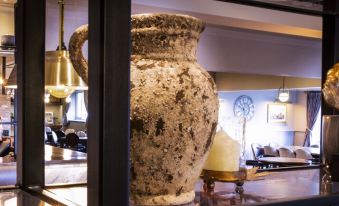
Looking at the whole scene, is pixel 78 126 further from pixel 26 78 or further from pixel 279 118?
pixel 26 78

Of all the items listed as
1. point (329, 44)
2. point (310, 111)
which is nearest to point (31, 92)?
point (329, 44)

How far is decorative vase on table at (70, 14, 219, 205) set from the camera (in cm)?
69

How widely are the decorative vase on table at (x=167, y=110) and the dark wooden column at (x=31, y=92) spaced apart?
0.31 meters

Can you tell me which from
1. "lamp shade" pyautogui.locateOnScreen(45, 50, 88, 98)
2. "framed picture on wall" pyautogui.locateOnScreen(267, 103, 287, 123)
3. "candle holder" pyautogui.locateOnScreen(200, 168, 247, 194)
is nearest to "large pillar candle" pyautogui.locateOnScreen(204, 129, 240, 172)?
"candle holder" pyautogui.locateOnScreen(200, 168, 247, 194)

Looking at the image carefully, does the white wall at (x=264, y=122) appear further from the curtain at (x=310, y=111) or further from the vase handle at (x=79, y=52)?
the vase handle at (x=79, y=52)

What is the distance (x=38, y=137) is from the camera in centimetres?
97

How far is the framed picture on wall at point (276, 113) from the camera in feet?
44.4

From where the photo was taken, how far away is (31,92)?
0.96 meters

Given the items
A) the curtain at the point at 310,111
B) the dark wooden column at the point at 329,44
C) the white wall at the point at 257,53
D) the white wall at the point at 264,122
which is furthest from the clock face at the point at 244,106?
the dark wooden column at the point at 329,44

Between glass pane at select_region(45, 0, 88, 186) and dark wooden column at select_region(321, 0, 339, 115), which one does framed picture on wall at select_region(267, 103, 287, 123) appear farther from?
dark wooden column at select_region(321, 0, 339, 115)

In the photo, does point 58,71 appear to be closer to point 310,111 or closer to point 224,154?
point 224,154

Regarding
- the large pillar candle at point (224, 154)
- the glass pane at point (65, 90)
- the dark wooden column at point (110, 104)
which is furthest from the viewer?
the glass pane at point (65, 90)

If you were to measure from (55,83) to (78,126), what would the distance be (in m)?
14.4

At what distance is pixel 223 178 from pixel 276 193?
0.38 feet
